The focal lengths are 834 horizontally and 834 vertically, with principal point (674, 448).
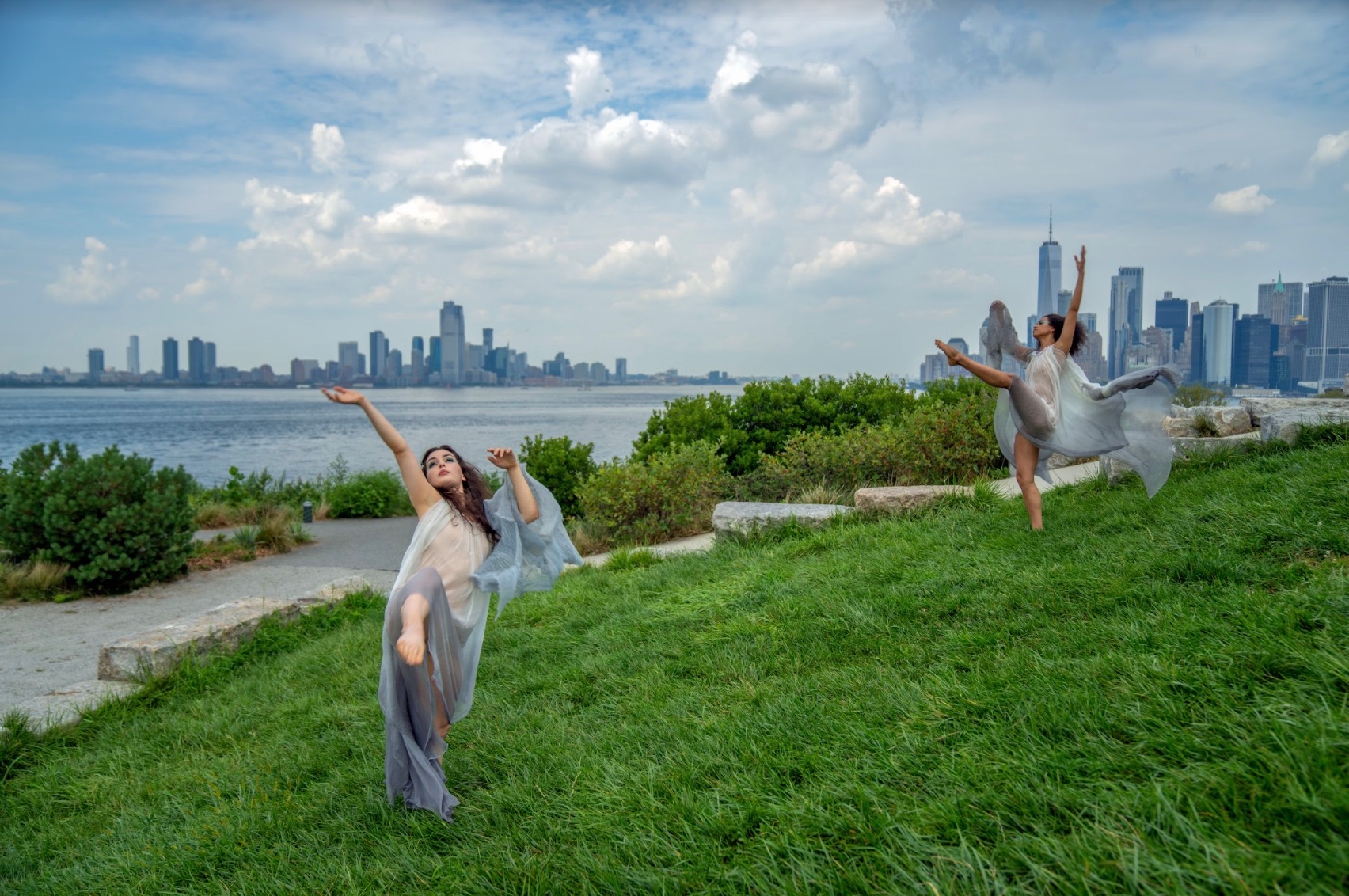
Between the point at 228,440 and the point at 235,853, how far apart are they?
5637 centimetres

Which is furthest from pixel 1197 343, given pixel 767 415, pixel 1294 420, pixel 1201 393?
pixel 1294 420

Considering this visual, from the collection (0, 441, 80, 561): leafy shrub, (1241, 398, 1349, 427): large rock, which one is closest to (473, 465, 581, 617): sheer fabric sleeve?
(1241, 398, 1349, 427): large rock

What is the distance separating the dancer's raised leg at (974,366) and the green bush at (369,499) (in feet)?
45.9

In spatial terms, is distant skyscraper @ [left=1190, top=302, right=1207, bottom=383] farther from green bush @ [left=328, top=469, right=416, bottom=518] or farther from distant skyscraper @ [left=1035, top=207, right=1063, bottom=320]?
green bush @ [left=328, top=469, right=416, bottom=518]

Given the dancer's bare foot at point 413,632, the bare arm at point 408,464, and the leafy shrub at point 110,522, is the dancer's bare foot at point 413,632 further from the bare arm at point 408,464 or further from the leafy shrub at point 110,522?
the leafy shrub at point 110,522

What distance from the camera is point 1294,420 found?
8000 mm

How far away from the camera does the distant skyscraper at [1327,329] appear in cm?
2417

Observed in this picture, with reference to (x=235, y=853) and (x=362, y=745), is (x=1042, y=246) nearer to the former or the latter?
(x=362, y=745)

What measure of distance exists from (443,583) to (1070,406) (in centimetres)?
515

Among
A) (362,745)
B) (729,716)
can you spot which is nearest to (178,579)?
(362,745)

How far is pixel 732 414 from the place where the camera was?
50.1ft

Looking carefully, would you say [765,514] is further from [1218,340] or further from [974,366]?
[1218,340]

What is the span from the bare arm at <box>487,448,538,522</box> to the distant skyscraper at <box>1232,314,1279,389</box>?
28.7 meters

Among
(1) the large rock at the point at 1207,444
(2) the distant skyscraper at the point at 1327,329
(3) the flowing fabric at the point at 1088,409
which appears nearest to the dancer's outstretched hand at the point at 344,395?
(3) the flowing fabric at the point at 1088,409
